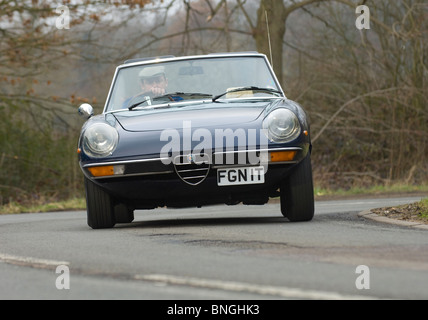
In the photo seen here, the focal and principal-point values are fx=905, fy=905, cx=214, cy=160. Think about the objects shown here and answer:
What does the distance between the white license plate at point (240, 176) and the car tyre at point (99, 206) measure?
1148 millimetres

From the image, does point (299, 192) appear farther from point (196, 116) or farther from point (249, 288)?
point (249, 288)

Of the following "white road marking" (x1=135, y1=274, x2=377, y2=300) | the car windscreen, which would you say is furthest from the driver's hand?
"white road marking" (x1=135, y1=274, x2=377, y2=300)

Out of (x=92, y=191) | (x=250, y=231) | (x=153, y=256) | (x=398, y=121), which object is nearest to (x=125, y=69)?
(x=92, y=191)

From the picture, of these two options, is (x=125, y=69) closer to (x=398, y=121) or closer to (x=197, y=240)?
(x=197, y=240)

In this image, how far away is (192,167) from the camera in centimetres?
773

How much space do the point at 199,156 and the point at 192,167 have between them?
14cm

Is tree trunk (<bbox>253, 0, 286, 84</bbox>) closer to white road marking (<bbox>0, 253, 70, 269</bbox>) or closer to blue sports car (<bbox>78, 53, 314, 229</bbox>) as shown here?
blue sports car (<bbox>78, 53, 314, 229</bbox>)

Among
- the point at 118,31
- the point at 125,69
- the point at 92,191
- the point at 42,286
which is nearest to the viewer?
the point at 42,286

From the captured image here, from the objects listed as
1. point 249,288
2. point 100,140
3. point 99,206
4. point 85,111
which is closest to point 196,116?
point 100,140

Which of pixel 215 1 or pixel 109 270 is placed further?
pixel 215 1

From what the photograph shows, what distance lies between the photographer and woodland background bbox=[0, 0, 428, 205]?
21.5 meters

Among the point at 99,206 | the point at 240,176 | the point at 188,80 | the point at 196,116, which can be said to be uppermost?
the point at 188,80

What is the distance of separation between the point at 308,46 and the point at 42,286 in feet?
72.7

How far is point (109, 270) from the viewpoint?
5332 mm
